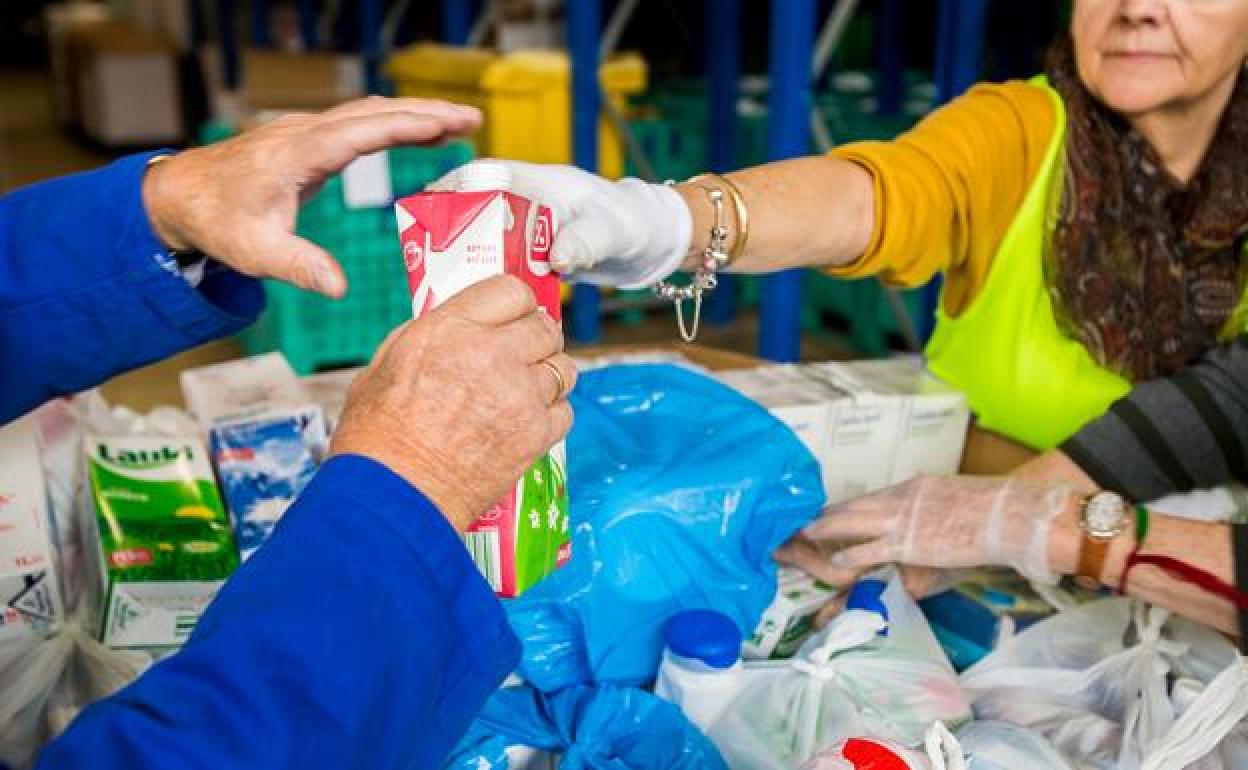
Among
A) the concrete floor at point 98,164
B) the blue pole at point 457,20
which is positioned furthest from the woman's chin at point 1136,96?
the blue pole at point 457,20

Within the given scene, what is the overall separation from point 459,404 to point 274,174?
1.12 feet

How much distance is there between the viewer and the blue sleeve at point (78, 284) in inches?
37.6

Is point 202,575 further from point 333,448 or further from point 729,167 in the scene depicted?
point 729,167

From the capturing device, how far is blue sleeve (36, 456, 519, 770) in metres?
0.57

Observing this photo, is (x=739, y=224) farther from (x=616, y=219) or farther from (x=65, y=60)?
(x=65, y=60)

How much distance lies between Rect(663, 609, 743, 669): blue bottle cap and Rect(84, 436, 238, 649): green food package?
1.54 feet

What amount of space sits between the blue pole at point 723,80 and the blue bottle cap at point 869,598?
241 cm

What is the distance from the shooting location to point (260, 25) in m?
6.41

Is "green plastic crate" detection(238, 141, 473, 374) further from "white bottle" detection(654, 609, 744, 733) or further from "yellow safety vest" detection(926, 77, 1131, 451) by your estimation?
"white bottle" detection(654, 609, 744, 733)

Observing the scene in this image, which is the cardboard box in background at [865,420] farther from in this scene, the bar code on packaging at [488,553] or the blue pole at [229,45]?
the blue pole at [229,45]

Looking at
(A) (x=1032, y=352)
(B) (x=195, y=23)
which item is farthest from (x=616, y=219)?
(B) (x=195, y=23)

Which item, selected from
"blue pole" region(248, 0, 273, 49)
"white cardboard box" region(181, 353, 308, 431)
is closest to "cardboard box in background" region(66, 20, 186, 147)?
"blue pole" region(248, 0, 273, 49)

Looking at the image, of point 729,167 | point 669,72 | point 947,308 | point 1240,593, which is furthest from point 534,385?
point 669,72

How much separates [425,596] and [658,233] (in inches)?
19.6
